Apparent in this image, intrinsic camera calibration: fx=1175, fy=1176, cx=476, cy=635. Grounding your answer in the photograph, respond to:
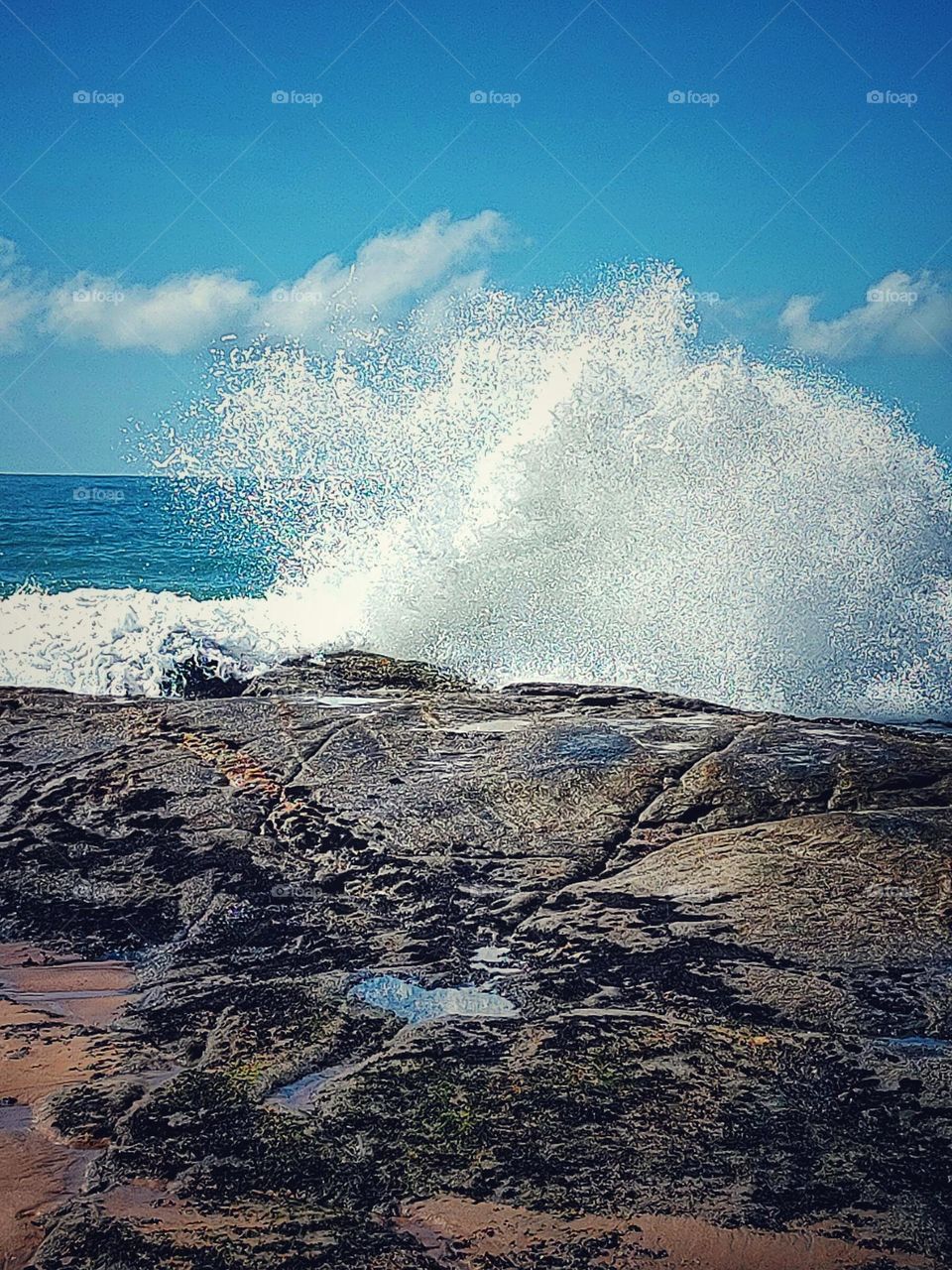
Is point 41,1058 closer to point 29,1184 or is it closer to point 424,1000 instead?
point 29,1184

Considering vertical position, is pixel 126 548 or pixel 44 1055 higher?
pixel 126 548

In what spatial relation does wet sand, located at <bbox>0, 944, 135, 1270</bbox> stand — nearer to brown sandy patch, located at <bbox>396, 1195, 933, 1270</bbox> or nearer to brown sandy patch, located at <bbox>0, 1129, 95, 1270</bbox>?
brown sandy patch, located at <bbox>0, 1129, 95, 1270</bbox>

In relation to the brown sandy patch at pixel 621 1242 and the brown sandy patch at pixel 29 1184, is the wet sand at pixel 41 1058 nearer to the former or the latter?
the brown sandy patch at pixel 29 1184

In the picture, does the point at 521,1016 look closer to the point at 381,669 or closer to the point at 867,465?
the point at 381,669

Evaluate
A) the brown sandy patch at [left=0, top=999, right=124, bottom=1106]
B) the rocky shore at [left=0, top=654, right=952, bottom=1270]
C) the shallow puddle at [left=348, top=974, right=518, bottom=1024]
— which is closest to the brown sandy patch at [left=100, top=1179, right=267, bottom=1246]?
the rocky shore at [left=0, top=654, right=952, bottom=1270]

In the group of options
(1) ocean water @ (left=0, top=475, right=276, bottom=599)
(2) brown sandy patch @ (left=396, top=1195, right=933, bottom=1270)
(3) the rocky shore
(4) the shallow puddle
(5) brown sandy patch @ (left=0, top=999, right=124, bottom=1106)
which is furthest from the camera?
(1) ocean water @ (left=0, top=475, right=276, bottom=599)

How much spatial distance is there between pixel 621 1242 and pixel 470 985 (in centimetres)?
125

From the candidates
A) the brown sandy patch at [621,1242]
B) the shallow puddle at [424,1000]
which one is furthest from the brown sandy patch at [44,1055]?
the brown sandy patch at [621,1242]

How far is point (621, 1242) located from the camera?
2182 mm

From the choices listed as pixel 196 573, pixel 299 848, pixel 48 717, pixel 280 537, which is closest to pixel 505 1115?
pixel 299 848

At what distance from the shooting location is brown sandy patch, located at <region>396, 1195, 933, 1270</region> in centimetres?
213

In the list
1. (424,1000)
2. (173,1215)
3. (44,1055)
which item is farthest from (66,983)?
(173,1215)

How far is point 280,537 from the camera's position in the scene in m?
9.09

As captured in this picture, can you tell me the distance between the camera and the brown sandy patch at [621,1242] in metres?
2.13
